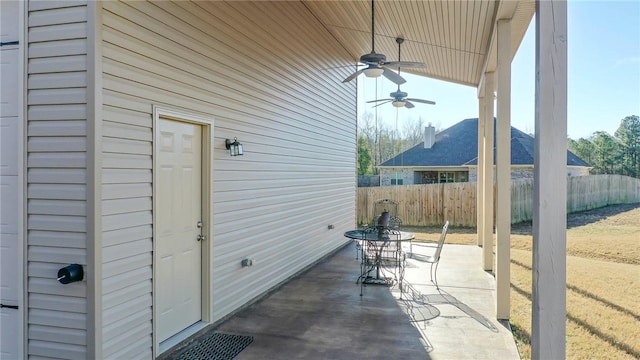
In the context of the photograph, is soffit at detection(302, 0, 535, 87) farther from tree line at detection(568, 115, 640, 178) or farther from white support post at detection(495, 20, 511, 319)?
tree line at detection(568, 115, 640, 178)

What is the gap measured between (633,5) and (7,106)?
6.29m

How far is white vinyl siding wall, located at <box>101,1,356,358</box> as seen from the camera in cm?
302

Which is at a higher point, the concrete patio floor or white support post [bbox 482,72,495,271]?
white support post [bbox 482,72,495,271]

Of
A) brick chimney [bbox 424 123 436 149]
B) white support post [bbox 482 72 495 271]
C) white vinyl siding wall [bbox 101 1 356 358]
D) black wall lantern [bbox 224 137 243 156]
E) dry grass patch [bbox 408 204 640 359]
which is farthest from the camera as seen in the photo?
brick chimney [bbox 424 123 436 149]

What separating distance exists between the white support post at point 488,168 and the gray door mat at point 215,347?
4807mm

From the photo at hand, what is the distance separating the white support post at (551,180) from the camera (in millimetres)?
2088

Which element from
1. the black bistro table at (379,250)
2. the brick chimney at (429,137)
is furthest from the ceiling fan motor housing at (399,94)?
the brick chimney at (429,137)

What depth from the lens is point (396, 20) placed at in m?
6.38

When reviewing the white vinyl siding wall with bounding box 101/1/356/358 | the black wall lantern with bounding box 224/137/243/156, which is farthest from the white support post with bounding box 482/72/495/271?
the black wall lantern with bounding box 224/137/243/156

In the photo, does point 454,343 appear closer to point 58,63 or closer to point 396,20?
point 58,63

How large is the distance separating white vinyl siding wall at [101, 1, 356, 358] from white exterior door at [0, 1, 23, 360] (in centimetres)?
63

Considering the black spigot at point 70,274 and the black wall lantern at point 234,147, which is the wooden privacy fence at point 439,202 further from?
the black spigot at point 70,274

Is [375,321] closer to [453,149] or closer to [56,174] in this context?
[56,174]

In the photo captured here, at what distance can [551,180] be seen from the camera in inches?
83.0
